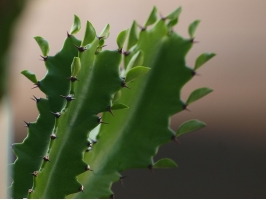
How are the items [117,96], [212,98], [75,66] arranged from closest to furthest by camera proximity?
1. [75,66]
2. [117,96]
3. [212,98]

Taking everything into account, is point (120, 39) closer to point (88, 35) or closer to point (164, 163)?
point (88, 35)

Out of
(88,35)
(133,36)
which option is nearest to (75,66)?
(88,35)

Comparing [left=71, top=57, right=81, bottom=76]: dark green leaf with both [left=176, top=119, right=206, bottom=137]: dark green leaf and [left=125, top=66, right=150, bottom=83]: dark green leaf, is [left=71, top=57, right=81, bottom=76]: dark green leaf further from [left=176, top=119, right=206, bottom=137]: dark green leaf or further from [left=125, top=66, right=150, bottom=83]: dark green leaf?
[left=176, top=119, right=206, bottom=137]: dark green leaf

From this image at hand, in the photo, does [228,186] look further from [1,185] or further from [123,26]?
[1,185]

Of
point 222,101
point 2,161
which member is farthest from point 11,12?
point 222,101

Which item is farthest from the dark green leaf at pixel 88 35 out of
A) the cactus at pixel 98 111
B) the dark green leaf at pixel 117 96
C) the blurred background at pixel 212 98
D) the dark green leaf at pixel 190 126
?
the blurred background at pixel 212 98
